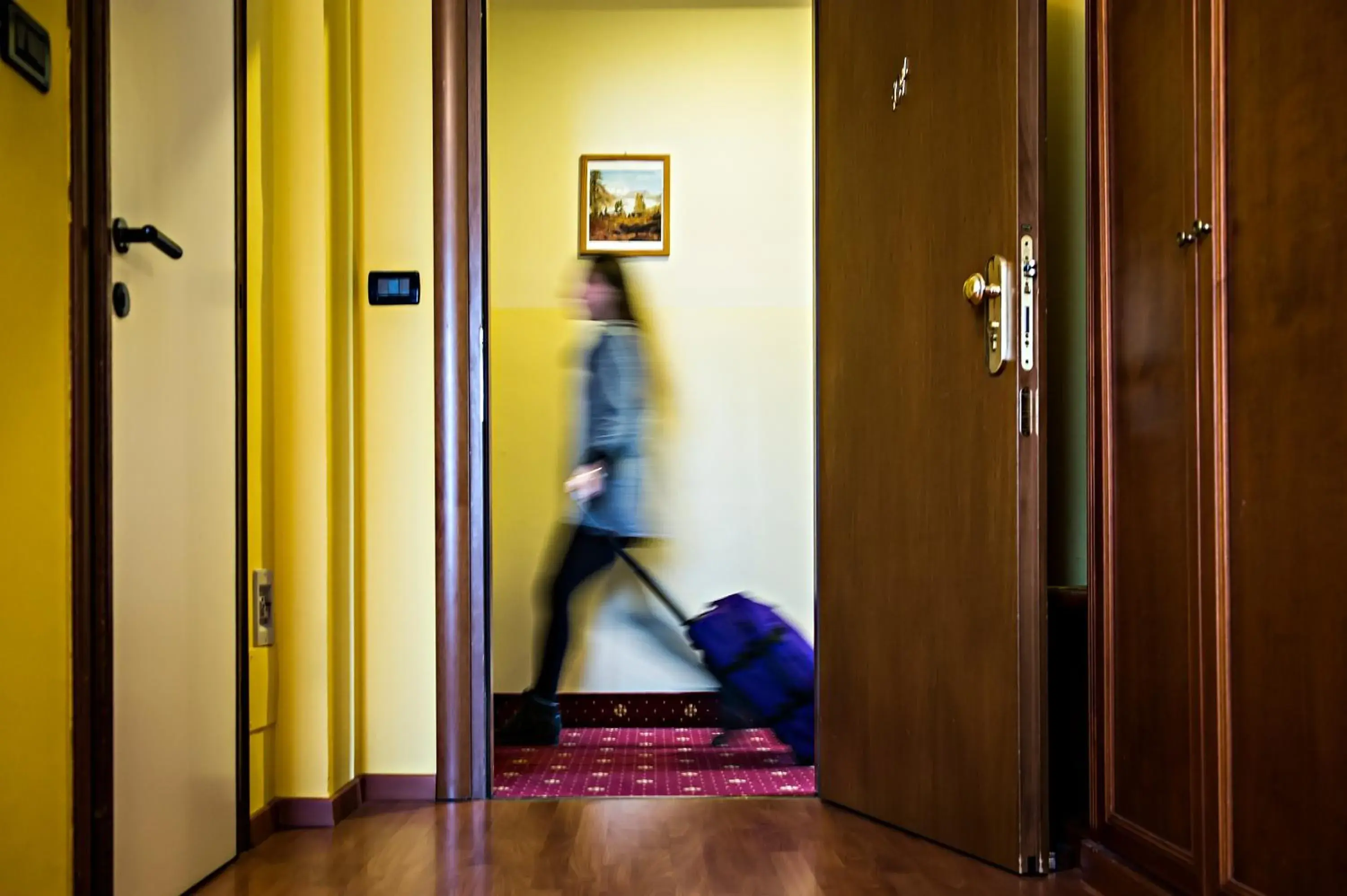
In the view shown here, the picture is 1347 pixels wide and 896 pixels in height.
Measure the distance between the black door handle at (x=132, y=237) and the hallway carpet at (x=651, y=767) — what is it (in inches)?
56.9

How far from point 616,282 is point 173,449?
192cm

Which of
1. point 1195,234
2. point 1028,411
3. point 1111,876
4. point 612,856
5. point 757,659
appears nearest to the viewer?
point 1195,234

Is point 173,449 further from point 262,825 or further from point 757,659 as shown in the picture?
point 757,659

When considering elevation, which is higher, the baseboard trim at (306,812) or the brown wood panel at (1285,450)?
the brown wood panel at (1285,450)

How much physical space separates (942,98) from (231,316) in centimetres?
142

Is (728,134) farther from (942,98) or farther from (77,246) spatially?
(77,246)

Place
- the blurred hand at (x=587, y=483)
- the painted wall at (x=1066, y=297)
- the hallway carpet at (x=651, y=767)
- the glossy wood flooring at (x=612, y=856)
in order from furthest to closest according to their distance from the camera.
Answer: the blurred hand at (x=587, y=483) → the hallway carpet at (x=651, y=767) → the painted wall at (x=1066, y=297) → the glossy wood flooring at (x=612, y=856)

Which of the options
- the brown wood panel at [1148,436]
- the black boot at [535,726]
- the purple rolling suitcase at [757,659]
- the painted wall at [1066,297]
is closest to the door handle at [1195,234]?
the brown wood panel at [1148,436]

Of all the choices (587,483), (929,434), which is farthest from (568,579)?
(929,434)

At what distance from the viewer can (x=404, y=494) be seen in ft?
7.85

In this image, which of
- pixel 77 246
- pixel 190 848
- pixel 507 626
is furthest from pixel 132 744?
pixel 507 626

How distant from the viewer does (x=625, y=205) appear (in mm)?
3625

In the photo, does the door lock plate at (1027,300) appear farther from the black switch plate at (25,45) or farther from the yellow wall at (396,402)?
the black switch plate at (25,45)

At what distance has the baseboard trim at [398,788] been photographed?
2.36m
